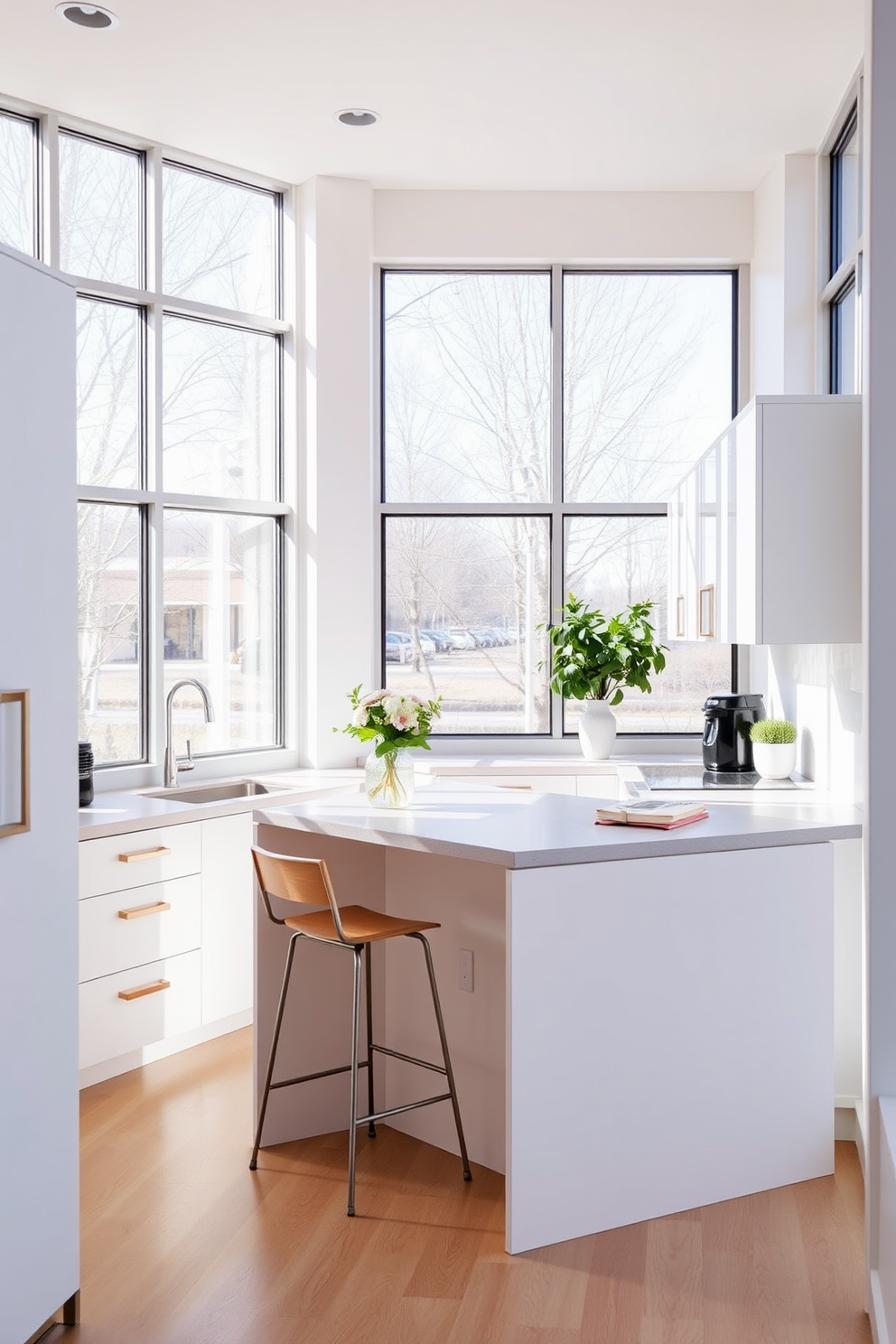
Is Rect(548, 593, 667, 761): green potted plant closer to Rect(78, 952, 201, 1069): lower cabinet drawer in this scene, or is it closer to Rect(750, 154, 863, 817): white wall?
Rect(750, 154, 863, 817): white wall

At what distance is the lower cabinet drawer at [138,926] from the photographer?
3.82 metres

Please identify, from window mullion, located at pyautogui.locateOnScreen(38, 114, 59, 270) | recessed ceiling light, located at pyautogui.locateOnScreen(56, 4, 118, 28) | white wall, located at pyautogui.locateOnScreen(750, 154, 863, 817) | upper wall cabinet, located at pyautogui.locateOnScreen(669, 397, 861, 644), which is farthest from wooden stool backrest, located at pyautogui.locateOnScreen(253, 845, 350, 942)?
recessed ceiling light, located at pyautogui.locateOnScreen(56, 4, 118, 28)

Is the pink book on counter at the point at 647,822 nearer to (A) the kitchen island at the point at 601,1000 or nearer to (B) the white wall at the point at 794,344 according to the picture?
(A) the kitchen island at the point at 601,1000

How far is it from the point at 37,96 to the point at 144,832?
2612 millimetres

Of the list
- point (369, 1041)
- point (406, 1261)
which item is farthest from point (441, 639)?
point (406, 1261)

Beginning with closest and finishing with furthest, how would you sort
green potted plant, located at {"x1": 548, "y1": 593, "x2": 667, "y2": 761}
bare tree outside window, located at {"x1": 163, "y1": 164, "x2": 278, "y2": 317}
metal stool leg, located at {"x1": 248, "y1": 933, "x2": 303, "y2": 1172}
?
metal stool leg, located at {"x1": 248, "y1": 933, "x2": 303, "y2": 1172}
bare tree outside window, located at {"x1": 163, "y1": 164, "x2": 278, "y2": 317}
green potted plant, located at {"x1": 548, "y1": 593, "x2": 667, "y2": 761}

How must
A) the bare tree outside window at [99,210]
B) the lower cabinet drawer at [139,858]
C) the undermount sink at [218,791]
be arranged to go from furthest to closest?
the undermount sink at [218,791] < the bare tree outside window at [99,210] < the lower cabinet drawer at [139,858]

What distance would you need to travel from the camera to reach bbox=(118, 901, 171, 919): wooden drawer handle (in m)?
3.91

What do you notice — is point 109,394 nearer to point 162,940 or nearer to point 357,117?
point 357,117

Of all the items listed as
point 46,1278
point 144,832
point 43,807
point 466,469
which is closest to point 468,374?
point 466,469

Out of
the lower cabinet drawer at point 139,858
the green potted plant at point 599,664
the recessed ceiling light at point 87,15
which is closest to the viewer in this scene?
the recessed ceiling light at point 87,15

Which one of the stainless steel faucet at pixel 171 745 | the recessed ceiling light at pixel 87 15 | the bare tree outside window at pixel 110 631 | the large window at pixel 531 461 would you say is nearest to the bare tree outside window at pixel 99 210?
the recessed ceiling light at pixel 87 15

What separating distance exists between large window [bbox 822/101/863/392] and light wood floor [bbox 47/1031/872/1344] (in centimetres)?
274

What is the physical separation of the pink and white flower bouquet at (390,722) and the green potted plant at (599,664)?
180 cm
